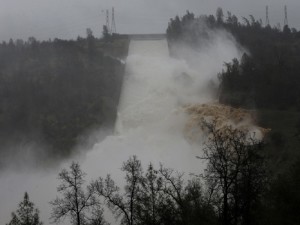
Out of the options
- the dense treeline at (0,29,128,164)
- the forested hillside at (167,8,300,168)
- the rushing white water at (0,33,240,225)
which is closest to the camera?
the forested hillside at (167,8,300,168)

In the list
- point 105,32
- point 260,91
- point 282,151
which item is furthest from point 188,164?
point 105,32

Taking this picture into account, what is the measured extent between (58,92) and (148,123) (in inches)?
728

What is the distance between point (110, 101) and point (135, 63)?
50.1 ft

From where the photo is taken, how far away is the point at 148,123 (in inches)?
3152

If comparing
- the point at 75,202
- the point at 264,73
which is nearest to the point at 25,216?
the point at 75,202

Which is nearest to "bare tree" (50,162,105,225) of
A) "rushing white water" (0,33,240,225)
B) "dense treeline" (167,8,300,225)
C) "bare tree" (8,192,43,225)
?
→ "bare tree" (8,192,43,225)

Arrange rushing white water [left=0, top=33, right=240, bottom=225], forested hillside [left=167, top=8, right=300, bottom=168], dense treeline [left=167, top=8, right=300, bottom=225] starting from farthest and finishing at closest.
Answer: rushing white water [left=0, top=33, right=240, bottom=225] → forested hillside [left=167, top=8, right=300, bottom=168] → dense treeline [left=167, top=8, right=300, bottom=225]

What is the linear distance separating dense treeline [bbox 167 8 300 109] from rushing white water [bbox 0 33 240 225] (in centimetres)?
455

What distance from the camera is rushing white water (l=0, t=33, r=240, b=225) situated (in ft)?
218

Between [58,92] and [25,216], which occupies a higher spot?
[58,92]

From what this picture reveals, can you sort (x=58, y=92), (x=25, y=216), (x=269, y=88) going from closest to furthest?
(x=25, y=216) → (x=269, y=88) → (x=58, y=92)

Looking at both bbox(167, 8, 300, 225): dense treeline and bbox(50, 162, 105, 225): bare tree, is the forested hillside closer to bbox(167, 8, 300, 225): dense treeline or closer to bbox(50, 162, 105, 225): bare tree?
bbox(167, 8, 300, 225): dense treeline

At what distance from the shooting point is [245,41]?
102 m

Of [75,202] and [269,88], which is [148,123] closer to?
[269,88]
